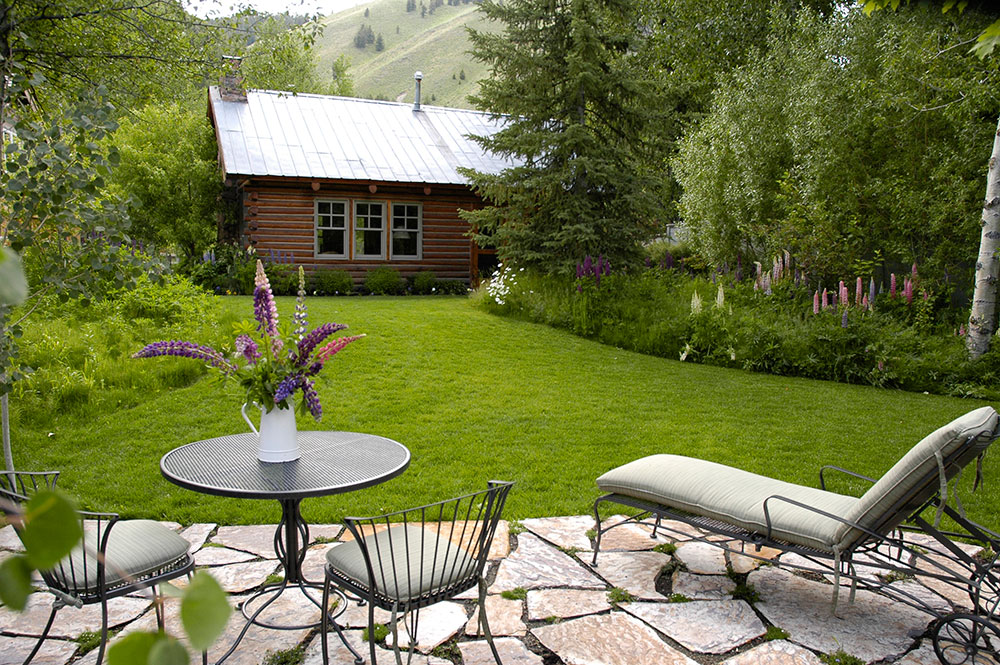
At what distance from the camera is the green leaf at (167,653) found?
46 cm

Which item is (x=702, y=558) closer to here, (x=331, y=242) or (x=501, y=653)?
(x=501, y=653)

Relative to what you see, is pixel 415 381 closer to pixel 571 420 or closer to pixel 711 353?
pixel 571 420

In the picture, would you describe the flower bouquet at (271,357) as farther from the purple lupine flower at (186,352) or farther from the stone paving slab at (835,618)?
the stone paving slab at (835,618)

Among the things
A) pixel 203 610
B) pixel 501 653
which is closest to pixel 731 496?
pixel 501 653

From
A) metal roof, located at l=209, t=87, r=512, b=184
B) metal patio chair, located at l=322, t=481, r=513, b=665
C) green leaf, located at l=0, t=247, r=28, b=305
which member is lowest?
metal patio chair, located at l=322, t=481, r=513, b=665

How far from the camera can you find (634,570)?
152 inches

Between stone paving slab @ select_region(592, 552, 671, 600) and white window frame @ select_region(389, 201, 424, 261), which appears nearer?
stone paving slab @ select_region(592, 552, 671, 600)

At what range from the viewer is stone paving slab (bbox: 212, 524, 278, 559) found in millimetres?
3971

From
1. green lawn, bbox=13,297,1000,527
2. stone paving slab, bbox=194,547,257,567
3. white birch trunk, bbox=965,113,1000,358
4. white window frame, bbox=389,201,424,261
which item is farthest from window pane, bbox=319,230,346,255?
stone paving slab, bbox=194,547,257,567

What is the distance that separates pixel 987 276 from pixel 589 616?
6939 mm

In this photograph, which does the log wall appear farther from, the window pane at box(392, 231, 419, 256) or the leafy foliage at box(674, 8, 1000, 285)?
the leafy foliage at box(674, 8, 1000, 285)

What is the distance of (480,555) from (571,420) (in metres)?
3.79

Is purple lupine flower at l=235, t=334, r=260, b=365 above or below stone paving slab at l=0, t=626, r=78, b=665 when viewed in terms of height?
above

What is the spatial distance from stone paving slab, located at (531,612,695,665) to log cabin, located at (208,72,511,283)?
1252 centimetres
